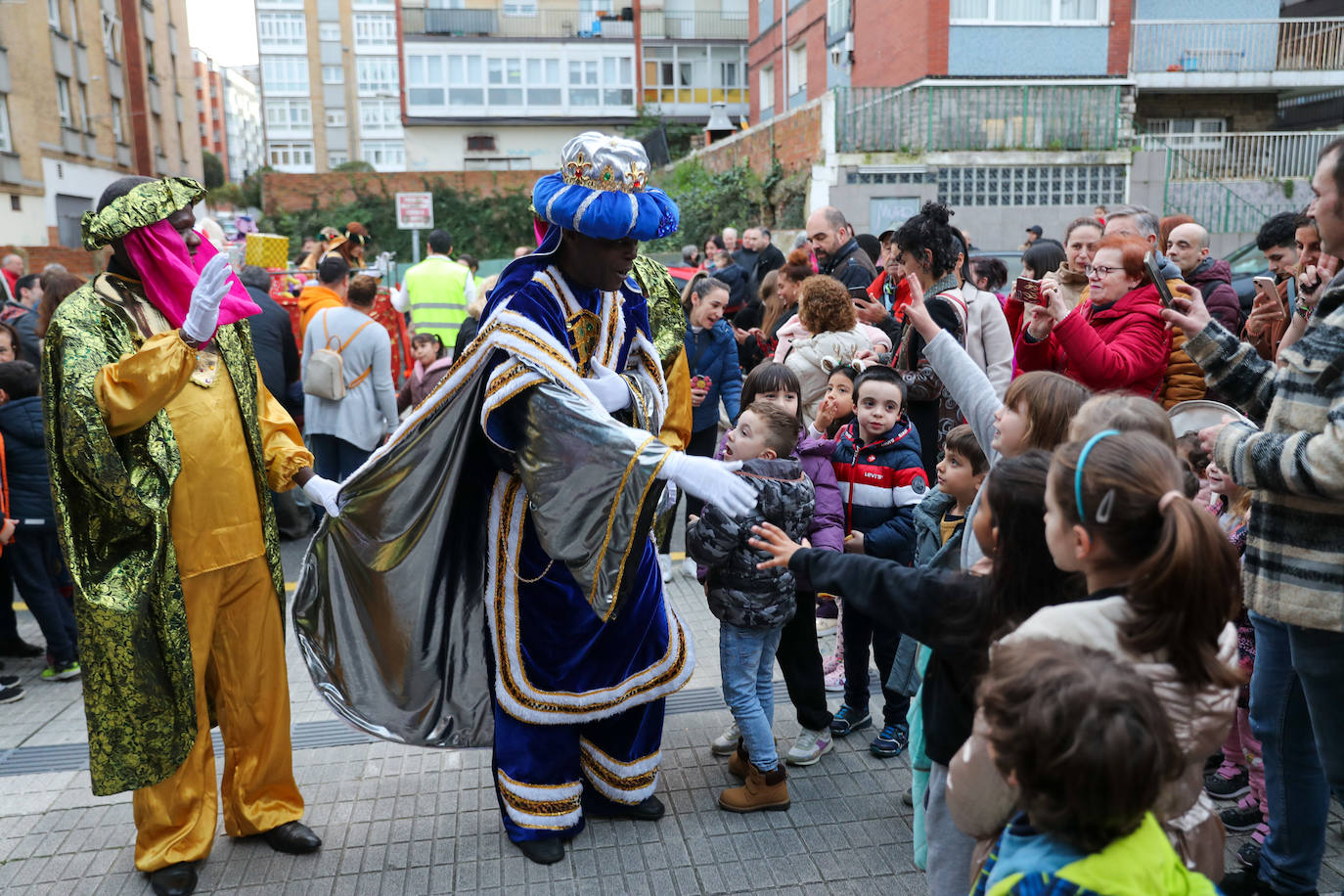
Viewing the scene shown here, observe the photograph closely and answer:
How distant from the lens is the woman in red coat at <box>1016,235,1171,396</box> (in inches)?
136

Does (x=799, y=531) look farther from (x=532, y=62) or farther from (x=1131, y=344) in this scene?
(x=532, y=62)

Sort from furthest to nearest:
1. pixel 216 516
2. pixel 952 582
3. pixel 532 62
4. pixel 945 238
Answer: pixel 532 62 < pixel 945 238 < pixel 216 516 < pixel 952 582

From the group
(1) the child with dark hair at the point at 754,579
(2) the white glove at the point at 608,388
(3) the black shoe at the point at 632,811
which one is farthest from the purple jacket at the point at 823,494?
(3) the black shoe at the point at 632,811

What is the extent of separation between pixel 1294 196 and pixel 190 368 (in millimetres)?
18392

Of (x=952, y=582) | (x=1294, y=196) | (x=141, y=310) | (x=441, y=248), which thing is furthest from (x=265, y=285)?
(x=1294, y=196)

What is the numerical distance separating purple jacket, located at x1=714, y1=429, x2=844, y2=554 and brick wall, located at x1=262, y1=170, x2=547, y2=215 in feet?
96.2

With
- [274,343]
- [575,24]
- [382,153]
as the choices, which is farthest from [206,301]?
[382,153]

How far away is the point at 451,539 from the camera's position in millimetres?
3262

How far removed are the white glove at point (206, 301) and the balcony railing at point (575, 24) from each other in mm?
37511

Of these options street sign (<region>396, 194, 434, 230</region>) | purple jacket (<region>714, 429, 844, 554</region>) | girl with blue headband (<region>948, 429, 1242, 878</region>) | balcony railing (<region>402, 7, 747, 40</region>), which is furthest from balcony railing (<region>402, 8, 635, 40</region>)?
girl with blue headband (<region>948, 429, 1242, 878</region>)

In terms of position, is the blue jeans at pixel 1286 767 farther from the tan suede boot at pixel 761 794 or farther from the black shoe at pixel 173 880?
the black shoe at pixel 173 880

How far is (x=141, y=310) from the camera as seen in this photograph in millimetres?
2979

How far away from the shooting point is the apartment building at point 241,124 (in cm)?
8944

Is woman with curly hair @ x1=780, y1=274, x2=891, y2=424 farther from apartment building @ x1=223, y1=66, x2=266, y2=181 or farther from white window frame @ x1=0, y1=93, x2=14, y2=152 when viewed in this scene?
apartment building @ x1=223, y1=66, x2=266, y2=181
